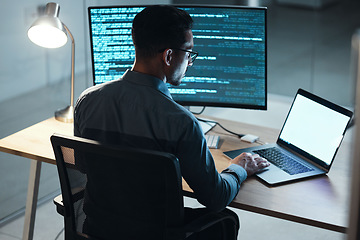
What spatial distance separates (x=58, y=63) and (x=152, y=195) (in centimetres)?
165

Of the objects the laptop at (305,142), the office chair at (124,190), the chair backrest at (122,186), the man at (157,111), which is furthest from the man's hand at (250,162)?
the chair backrest at (122,186)

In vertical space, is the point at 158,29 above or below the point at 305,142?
above

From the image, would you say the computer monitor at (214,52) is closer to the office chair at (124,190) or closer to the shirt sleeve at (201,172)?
the shirt sleeve at (201,172)

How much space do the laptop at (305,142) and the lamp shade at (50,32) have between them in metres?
0.87

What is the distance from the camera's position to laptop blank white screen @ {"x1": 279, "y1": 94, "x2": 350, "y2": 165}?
192 centimetres

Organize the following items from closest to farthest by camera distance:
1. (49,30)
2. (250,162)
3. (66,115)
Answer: (250,162) < (49,30) < (66,115)

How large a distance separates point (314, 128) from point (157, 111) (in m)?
0.74

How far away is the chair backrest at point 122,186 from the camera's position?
141cm

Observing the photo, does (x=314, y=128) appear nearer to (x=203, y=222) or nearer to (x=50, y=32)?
(x=203, y=222)

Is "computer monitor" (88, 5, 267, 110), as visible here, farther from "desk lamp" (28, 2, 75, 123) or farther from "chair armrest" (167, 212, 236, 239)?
"chair armrest" (167, 212, 236, 239)

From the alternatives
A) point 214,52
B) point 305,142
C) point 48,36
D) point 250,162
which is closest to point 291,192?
point 250,162

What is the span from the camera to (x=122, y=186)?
148cm

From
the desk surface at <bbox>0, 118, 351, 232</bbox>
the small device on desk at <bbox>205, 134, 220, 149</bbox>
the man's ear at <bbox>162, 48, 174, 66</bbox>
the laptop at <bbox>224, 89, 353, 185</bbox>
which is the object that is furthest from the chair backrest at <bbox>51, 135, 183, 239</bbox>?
the small device on desk at <bbox>205, 134, 220, 149</bbox>

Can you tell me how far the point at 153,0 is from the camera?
371 centimetres
